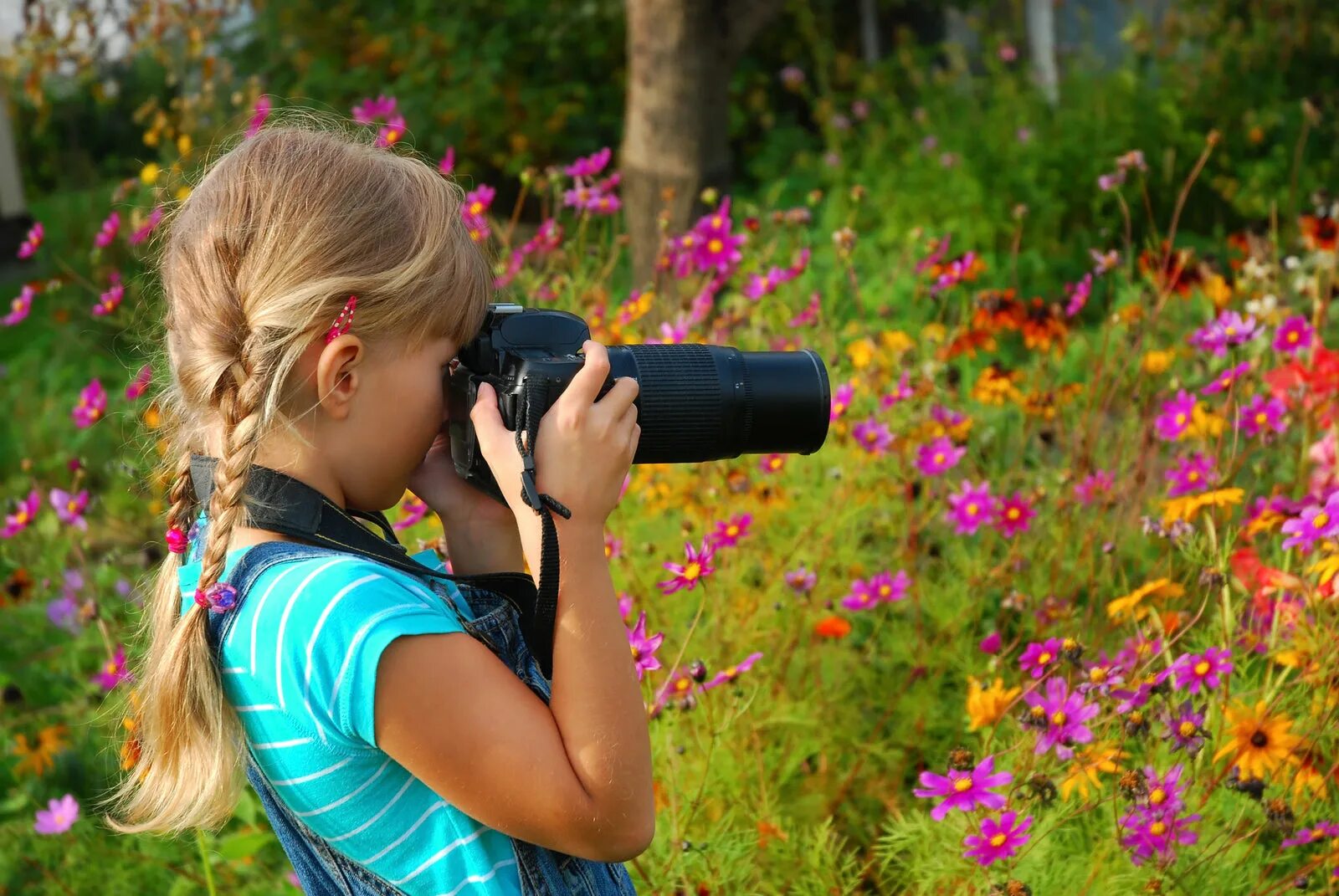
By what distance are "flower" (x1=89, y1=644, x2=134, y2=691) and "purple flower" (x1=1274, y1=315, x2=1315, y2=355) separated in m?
1.68

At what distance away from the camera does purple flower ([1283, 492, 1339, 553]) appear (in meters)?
1.37

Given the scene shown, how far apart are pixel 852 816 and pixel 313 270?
1166mm

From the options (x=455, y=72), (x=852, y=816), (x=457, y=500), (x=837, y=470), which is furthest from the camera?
(x=455, y=72)

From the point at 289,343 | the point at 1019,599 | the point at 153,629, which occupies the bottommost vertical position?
the point at 1019,599

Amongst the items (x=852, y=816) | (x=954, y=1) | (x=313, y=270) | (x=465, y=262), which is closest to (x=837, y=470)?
(x=852, y=816)

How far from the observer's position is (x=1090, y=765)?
136cm

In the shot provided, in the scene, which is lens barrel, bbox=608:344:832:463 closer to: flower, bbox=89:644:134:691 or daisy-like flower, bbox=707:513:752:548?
daisy-like flower, bbox=707:513:752:548

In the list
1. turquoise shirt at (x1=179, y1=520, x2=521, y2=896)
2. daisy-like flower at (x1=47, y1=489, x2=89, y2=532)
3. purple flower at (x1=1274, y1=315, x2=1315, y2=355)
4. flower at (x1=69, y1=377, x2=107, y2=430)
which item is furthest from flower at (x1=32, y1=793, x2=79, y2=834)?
purple flower at (x1=1274, y1=315, x2=1315, y2=355)

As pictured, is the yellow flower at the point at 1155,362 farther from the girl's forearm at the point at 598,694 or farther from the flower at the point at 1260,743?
the girl's forearm at the point at 598,694

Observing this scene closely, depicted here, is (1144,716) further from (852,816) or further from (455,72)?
(455,72)

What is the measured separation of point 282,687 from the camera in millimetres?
974

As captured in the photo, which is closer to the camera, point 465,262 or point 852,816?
point 465,262

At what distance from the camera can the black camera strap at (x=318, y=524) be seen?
3.34ft

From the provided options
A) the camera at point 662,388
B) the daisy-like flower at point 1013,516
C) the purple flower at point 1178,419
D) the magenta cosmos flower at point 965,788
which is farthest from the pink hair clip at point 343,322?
the purple flower at point 1178,419
